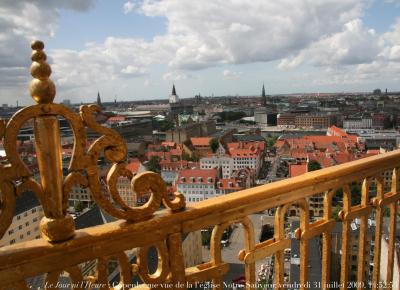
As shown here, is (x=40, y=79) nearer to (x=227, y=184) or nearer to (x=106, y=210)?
(x=106, y=210)

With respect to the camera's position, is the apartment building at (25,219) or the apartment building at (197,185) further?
the apartment building at (197,185)

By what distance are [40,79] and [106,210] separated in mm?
499

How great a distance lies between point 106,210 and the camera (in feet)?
4.47

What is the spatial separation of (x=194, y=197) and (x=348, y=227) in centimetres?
2160

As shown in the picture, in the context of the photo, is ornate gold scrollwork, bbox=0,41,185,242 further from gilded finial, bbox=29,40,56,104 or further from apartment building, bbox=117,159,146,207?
apartment building, bbox=117,159,146,207

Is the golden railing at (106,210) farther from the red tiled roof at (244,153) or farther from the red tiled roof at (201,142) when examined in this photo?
the red tiled roof at (201,142)

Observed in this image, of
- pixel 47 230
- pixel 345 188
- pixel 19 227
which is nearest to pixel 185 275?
pixel 47 230

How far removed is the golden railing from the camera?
3.90ft

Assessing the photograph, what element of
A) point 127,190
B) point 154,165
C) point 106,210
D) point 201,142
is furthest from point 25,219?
point 201,142

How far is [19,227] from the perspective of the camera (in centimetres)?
1412

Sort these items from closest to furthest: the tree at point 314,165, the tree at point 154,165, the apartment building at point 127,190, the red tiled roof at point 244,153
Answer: the apartment building at point 127,190 < the tree at point 314,165 < the tree at point 154,165 < the red tiled roof at point 244,153

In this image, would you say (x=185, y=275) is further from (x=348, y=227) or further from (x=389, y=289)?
(x=389, y=289)

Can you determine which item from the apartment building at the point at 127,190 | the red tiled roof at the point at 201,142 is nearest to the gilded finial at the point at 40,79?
the apartment building at the point at 127,190

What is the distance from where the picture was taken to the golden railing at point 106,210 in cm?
119
